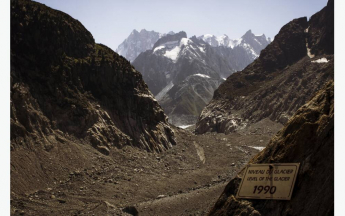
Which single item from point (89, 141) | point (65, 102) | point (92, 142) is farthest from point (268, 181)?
point (65, 102)

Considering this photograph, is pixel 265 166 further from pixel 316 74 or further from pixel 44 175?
pixel 316 74

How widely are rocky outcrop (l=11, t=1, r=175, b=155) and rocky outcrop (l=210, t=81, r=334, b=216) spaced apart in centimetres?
3233

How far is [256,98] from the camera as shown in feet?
356

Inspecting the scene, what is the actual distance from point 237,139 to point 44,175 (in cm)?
4678

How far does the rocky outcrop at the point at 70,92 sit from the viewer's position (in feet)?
159

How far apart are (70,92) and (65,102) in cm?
258

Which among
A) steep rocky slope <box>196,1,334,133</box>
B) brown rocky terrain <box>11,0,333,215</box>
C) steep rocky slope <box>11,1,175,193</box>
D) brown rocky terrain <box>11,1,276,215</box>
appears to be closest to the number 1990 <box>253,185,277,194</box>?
brown rocky terrain <box>11,0,333,215</box>

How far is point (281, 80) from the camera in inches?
4274

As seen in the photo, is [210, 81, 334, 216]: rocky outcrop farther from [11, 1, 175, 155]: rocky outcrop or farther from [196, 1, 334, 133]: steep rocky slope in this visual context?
[196, 1, 334, 133]: steep rocky slope

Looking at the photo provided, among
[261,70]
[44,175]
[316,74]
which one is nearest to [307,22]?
[261,70]

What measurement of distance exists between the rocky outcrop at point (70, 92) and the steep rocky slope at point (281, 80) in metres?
39.8

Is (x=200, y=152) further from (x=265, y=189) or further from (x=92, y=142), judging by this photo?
(x=265, y=189)

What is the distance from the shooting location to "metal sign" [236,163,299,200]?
13.8 m

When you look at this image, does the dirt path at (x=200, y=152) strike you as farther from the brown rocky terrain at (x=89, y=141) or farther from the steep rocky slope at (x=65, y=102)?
the steep rocky slope at (x=65, y=102)
